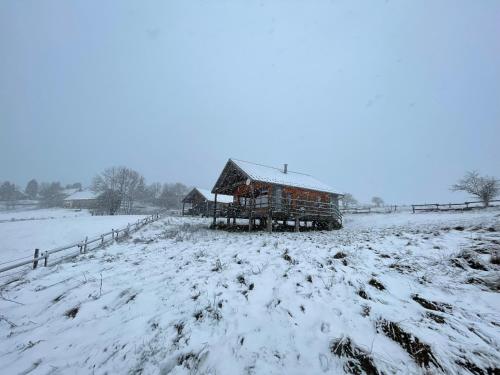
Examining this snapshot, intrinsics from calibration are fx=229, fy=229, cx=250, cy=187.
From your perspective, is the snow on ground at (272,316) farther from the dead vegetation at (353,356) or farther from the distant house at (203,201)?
the distant house at (203,201)

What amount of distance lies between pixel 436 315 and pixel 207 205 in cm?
4267

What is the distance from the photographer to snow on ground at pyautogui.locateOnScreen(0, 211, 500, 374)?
3.63 m

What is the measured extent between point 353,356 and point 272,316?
64.1 inches

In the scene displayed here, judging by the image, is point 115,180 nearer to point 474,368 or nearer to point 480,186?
point 474,368

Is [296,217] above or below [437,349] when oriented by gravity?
above

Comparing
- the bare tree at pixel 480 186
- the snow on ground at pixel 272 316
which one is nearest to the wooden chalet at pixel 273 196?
the snow on ground at pixel 272 316

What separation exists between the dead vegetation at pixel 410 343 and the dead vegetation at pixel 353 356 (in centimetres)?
68

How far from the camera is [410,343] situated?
146 inches

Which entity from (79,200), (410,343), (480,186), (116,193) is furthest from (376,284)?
(79,200)

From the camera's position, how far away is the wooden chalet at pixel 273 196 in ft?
62.0

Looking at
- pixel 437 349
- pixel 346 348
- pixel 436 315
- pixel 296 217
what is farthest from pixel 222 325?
pixel 296 217

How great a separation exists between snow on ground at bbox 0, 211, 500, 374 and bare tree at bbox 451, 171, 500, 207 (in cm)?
3014

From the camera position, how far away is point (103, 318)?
5.20 meters

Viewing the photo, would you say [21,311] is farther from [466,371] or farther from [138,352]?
[466,371]
